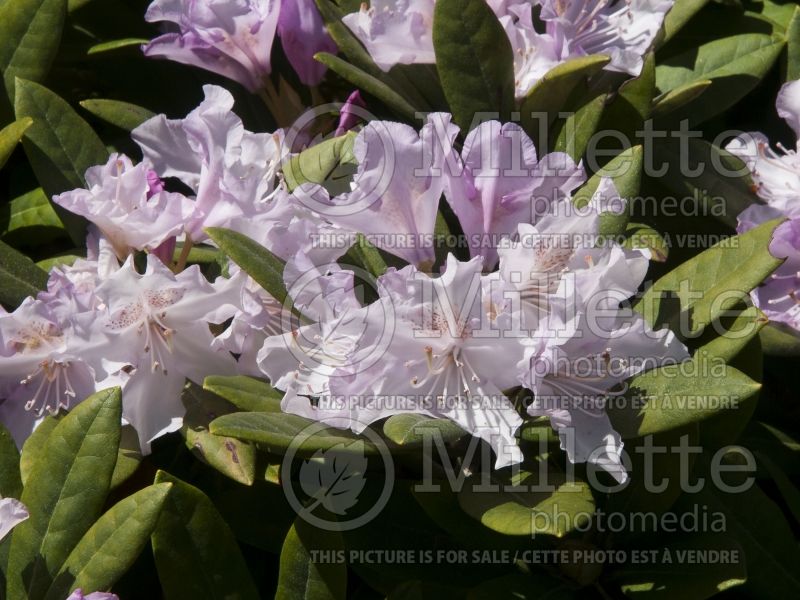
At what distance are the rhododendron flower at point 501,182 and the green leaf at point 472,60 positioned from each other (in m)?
0.24

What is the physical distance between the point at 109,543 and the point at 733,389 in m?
0.83

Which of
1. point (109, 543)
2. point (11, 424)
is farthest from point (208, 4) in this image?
point (109, 543)

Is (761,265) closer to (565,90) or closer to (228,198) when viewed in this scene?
(565,90)

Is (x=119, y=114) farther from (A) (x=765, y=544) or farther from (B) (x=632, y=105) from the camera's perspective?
(A) (x=765, y=544)

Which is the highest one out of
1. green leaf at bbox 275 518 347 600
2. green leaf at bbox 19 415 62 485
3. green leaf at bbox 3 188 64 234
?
green leaf at bbox 3 188 64 234

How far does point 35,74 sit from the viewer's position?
1.79 metres

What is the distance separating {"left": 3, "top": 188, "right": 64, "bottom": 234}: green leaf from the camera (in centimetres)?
185

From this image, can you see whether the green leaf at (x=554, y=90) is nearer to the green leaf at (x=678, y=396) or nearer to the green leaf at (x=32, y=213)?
the green leaf at (x=678, y=396)

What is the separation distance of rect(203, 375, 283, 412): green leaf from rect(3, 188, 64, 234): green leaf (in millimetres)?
646

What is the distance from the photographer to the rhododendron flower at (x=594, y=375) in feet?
4.24

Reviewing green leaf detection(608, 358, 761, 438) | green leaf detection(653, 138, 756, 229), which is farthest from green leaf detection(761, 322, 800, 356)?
green leaf detection(608, 358, 761, 438)

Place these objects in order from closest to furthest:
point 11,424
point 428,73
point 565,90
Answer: point 11,424, point 565,90, point 428,73

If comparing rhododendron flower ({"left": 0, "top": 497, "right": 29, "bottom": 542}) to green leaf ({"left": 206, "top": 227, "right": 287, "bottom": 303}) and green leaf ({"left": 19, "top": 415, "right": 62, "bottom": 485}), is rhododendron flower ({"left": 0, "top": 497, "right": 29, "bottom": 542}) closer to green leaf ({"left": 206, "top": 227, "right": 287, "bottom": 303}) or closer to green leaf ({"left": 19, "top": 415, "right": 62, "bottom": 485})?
green leaf ({"left": 19, "top": 415, "right": 62, "bottom": 485})

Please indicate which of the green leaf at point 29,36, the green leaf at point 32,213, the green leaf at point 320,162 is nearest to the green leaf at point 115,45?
the green leaf at point 29,36
